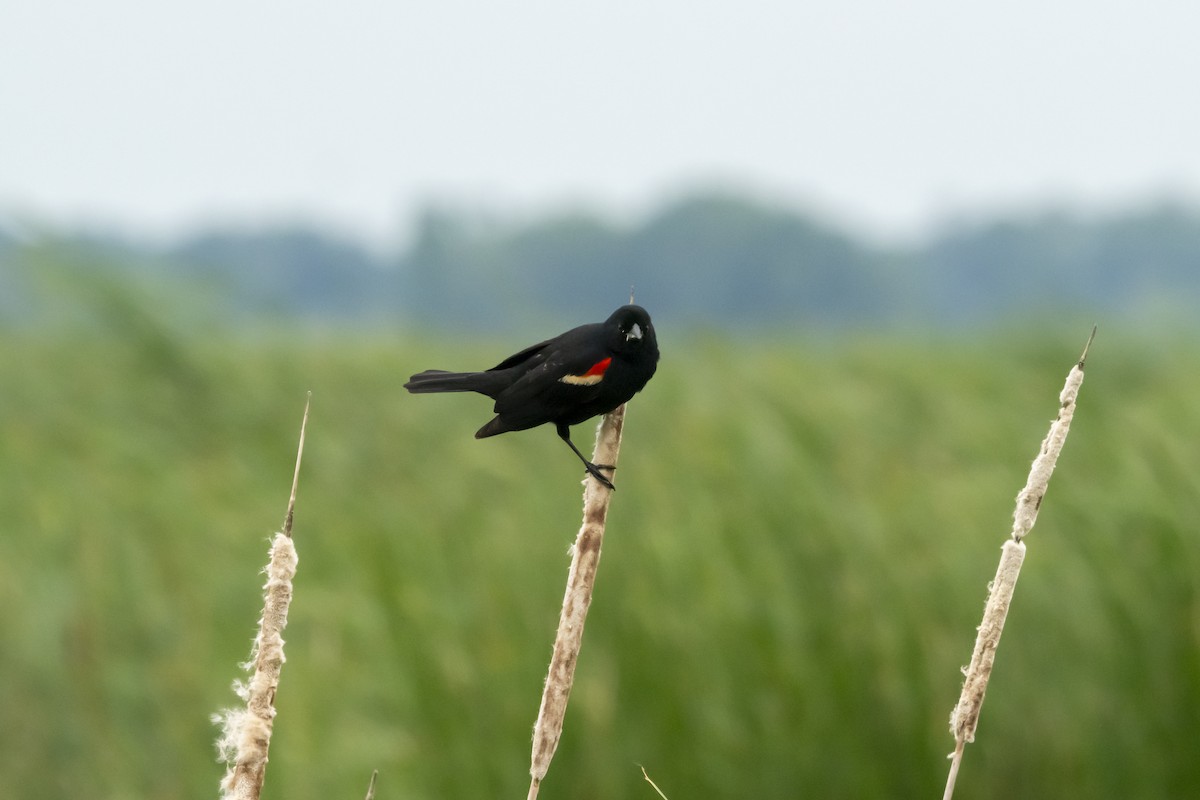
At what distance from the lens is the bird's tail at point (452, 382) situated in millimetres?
1015

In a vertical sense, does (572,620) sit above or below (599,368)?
below

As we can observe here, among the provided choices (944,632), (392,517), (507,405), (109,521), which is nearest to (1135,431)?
(944,632)

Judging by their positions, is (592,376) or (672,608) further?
(672,608)

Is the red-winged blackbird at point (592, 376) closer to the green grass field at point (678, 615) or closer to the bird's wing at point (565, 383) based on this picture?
the bird's wing at point (565, 383)

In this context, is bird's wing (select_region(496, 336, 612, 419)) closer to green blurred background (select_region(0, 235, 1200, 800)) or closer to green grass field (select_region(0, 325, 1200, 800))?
green grass field (select_region(0, 325, 1200, 800))

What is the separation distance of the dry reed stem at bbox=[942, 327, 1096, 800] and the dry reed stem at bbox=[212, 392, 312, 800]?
654 mm

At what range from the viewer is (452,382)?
1107 millimetres

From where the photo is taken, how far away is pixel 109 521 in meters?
6.84

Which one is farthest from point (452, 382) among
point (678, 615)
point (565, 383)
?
point (678, 615)

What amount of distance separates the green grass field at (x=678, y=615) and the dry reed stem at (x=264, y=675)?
2844 millimetres

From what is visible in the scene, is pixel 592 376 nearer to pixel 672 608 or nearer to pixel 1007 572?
pixel 1007 572

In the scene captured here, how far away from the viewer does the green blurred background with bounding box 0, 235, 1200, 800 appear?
4.10 m

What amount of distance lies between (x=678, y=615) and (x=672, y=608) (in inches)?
1.6

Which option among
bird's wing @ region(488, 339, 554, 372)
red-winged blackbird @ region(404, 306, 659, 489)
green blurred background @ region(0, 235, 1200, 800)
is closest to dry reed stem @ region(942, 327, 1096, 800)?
red-winged blackbird @ region(404, 306, 659, 489)
